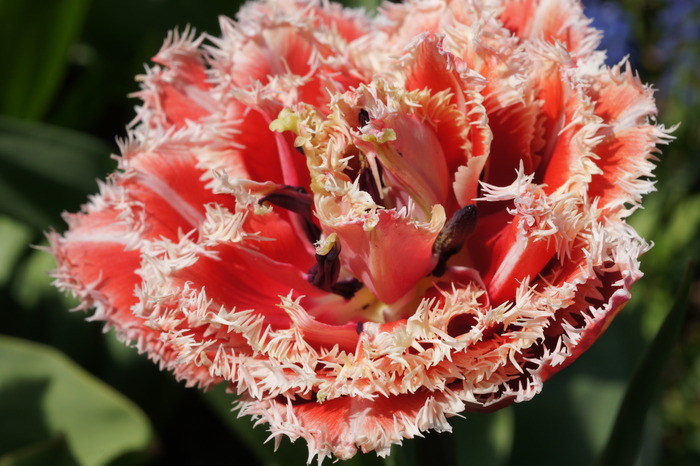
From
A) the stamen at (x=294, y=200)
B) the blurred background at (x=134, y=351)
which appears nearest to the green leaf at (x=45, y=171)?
the blurred background at (x=134, y=351)

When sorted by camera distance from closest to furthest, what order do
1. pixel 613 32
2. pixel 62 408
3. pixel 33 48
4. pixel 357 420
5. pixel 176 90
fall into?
pixel 357 420 → pixel 176 90 → pixel 62 408 → pixel 33 48 → pixel 613 32

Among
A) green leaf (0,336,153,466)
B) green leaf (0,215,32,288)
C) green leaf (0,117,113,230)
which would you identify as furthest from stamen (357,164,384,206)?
green leaf (0,215,32,288)

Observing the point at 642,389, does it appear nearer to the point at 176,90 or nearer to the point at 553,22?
the point at 553,22

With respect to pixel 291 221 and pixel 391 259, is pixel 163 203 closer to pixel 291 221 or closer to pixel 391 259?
pixel 291 221

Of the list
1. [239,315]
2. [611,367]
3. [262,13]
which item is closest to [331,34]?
[262,13]

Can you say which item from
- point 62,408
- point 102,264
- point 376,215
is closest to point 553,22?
point 376,215

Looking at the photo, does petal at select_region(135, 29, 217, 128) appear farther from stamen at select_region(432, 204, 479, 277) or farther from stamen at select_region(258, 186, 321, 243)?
stamen at select_region(432, 204, 479, 277)

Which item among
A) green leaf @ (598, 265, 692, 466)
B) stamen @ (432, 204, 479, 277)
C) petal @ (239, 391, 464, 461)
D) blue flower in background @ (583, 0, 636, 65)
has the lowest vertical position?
blue flower in background @ (583, 0, 636, 65)
